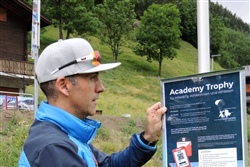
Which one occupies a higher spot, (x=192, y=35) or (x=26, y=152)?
(x=192, y=35)

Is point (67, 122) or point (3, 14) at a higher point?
point (3, 14)

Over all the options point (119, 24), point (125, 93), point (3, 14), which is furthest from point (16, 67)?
point (119, 24)

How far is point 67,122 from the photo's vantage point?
2152 mm

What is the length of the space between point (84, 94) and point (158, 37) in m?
51.0

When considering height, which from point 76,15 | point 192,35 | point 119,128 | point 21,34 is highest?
point 192,35

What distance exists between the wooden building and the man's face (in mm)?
22899

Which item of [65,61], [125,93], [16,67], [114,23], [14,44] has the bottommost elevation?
[65,61]

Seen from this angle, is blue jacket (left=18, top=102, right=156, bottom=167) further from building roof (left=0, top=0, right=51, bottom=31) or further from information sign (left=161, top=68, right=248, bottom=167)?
building roof (left=0, top=0, right=51, bottom=31)

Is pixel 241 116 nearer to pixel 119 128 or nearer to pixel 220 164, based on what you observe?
pixel 220 164

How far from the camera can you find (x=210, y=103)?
3.10m

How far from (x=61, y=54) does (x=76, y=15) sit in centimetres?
3745

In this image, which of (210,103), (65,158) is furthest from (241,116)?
(65,158)

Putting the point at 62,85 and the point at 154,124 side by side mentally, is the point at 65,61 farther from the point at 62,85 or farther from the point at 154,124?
the point at 154,124

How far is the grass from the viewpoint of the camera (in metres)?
12.1
